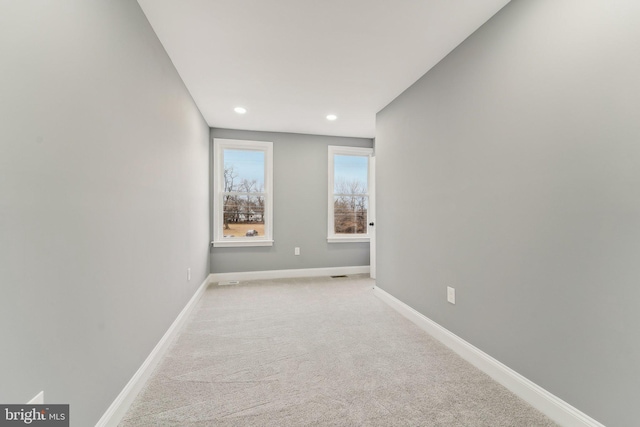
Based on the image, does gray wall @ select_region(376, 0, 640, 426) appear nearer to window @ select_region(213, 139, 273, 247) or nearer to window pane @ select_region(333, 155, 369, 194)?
window pane @ select_region(333, 155, 369, 194)

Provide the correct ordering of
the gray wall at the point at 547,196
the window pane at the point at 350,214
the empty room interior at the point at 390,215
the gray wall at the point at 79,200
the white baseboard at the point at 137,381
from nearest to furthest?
the gray wall at the point at 79,200 → the empty room interior at the point at 390,215 → the gray wall at the point at 547,196 → the white baseboard at the point at 137,381 → the window pane at the point at 350,214

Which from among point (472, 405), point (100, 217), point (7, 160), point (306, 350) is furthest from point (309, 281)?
point (7, 160)

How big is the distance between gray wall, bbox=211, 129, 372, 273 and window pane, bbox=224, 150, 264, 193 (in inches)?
9.6

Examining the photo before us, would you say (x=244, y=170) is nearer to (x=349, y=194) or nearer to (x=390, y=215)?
(x=349, y=194)

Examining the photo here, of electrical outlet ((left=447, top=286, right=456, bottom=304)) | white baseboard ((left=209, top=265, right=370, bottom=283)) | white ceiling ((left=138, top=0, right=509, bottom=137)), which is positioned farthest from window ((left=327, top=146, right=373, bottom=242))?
electrical outlet ((left=447, top=286, right=456, bottom=304))

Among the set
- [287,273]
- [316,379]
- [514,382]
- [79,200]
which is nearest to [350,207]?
[287,273]

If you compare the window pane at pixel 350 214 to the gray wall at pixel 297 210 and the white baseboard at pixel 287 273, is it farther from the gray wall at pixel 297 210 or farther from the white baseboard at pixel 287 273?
the white baseboard at pixel 287 273

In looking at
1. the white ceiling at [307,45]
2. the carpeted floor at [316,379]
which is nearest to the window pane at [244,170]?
the white ceiling at [307,45]

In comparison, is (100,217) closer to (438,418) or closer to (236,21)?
(236,21)

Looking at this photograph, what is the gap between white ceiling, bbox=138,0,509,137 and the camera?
1.73 meters

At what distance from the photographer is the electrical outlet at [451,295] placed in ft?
7.00

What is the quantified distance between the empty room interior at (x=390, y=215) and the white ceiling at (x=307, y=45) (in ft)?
0.07

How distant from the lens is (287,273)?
4.48 meters

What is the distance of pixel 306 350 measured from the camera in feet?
6.93
